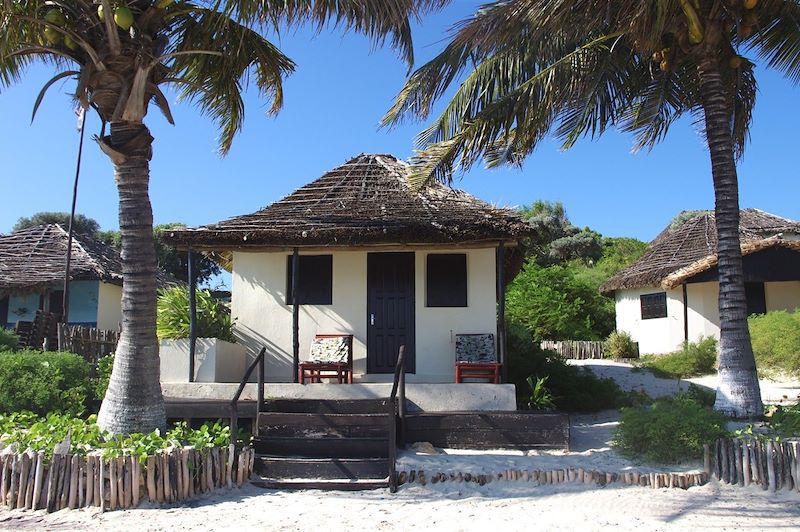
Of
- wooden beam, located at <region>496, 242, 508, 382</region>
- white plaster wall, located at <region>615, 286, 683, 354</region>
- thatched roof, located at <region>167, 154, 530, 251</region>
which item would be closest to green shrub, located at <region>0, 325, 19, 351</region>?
thatched roof, located at <region>167, 154, 530, 251</region>

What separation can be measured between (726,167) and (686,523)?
544 centimetres

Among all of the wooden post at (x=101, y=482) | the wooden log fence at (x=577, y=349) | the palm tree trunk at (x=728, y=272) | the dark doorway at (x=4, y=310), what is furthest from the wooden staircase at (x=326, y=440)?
the dark doorway at (x=4, y=310)

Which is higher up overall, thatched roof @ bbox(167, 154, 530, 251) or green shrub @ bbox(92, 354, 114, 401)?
thatched roof @ bbox(167, 154, 530, 251)

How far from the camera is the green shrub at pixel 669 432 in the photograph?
756 cm

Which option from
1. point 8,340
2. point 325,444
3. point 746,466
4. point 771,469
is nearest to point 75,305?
point 8,340

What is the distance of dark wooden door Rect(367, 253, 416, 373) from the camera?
1141cm

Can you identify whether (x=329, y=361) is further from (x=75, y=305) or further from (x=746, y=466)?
(x=75, y=305)

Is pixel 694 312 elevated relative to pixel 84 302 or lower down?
lower down

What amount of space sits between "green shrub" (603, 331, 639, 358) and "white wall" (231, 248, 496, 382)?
12405 mm

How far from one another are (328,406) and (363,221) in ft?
9.77

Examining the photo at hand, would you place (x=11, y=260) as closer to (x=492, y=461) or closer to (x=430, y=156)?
(x=430, y=156)

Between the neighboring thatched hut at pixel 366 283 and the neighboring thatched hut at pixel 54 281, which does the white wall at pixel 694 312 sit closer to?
the neighboring thatched hut at pixel 366 283

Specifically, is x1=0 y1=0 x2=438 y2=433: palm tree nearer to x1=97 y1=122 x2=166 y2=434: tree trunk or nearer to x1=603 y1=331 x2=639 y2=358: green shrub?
x1=97 y1=122 x2=166 y2=434: tree trunk

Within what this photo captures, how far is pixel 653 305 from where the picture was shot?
71.2 feet
